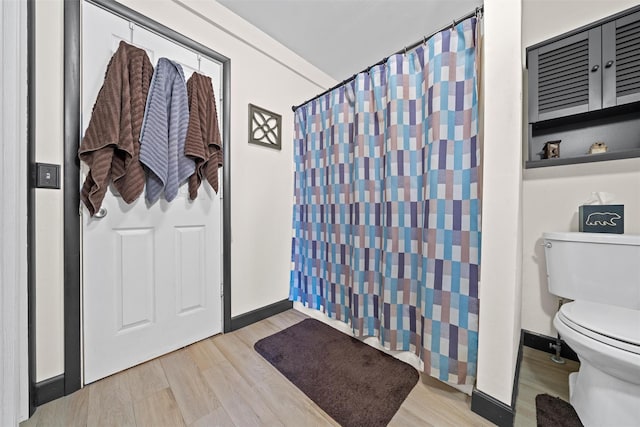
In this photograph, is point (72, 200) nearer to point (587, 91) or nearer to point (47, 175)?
point (47, 175)

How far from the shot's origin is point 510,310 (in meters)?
0.87

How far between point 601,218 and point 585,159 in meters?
0.33

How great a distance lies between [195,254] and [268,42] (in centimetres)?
171

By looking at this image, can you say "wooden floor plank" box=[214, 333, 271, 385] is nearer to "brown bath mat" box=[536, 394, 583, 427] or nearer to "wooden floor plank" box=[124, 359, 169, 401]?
"wooden floor plank" box=[124, 359, 169, 401]

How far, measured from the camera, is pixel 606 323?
84 cm

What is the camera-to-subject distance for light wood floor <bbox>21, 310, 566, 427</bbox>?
94 cm

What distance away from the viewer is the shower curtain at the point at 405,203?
40.7 inches

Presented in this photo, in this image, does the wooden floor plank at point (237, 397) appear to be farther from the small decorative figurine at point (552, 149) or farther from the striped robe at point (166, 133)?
the small decorative figurine at point (552, 149)

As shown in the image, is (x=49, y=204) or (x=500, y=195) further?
(x=49, y=204)

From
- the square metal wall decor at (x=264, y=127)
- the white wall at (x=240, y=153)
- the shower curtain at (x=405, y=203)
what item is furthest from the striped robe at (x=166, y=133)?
the shower curtain at (x=405, y=203)

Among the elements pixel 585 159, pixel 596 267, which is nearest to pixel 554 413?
pixel 596 267

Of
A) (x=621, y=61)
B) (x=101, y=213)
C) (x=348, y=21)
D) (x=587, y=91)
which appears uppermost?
(x=348, y=21)

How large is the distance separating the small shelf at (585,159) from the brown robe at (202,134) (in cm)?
197

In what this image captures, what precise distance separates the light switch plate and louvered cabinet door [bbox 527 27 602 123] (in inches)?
98.7
